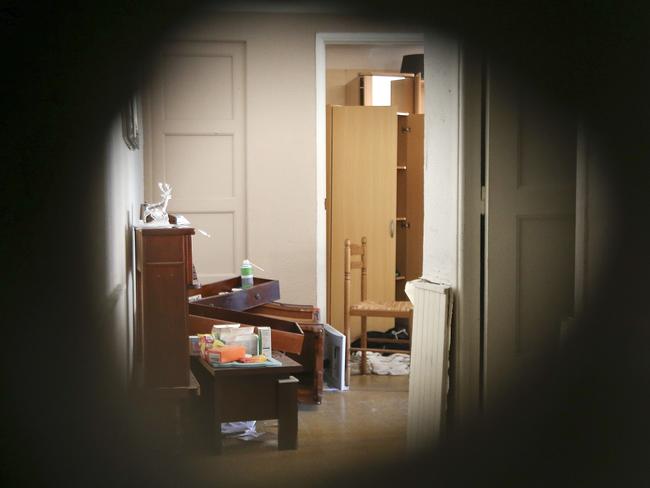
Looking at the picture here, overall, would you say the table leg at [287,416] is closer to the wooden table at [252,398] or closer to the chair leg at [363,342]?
the wooden table at [252,398]

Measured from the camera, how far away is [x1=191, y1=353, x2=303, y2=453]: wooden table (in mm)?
2732

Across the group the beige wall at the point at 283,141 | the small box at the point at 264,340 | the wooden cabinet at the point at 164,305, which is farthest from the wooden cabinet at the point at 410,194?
the wooden cabinet at the point at 164,305

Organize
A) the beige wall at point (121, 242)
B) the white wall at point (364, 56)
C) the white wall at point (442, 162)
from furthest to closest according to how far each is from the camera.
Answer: the white wall at point (364, 56) < the white wall at point (442, 162) < the beige wall at point (121, 242)

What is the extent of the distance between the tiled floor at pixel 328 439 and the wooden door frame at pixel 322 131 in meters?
0.72

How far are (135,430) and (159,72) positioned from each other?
517 millimetres

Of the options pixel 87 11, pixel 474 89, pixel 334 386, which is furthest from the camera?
pixel 334 386

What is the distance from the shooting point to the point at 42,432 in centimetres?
86

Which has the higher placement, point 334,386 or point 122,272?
point 122,272

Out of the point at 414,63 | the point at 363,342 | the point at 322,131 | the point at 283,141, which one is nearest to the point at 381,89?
the point at 414,63

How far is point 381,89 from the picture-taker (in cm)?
529

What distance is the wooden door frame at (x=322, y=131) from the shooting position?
4207 millimetres

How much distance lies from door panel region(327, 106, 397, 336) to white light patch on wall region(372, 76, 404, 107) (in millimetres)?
608

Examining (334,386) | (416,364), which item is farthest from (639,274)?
(334,386)

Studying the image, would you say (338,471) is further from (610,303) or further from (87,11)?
(87,11)
